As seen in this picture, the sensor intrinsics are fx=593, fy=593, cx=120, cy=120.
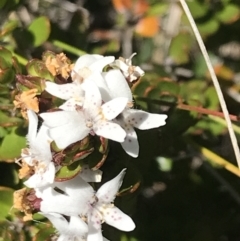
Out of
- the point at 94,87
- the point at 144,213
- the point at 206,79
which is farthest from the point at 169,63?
the point at 94,87

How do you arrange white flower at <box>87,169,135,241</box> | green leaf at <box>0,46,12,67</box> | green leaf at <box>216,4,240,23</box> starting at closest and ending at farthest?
1. white flower at <box>87,169,135,241</box>
2. green leaf at <box>0,46,12,67</box>
3. green leaf at <box>216,4,240,23</box>

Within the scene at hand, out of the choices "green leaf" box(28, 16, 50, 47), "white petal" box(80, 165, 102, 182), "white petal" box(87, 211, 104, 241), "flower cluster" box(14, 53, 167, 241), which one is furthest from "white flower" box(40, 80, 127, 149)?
"green leaf" box(28, 16, 50, 47)

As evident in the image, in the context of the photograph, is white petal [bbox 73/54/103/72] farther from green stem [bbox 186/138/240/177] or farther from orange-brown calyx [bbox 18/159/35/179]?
green stem [bbox 186/138/240/177]

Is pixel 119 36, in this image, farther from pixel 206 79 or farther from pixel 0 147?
pixel 0 147

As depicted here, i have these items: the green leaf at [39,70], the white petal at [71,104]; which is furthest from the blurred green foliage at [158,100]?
the white petal at [71,104]

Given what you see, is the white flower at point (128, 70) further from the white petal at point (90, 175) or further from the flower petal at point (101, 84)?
the white petal at point (90, 175)
